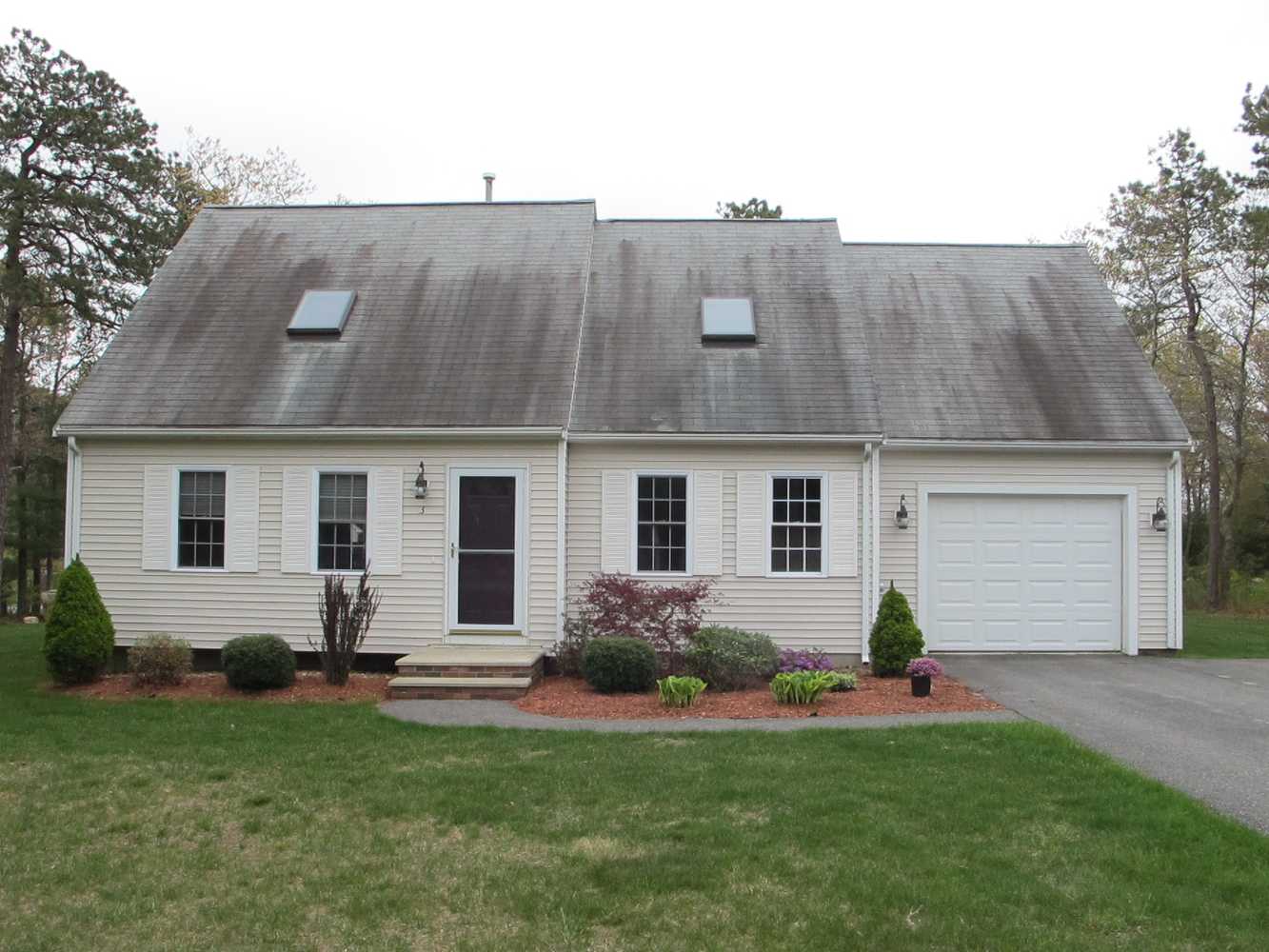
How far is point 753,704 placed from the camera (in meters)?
10.1

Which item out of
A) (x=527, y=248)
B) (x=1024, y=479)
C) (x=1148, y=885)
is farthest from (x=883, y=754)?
(x=527, y=248)

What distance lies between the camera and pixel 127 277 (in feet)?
65.9

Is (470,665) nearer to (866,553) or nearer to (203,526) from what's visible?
(203,526)

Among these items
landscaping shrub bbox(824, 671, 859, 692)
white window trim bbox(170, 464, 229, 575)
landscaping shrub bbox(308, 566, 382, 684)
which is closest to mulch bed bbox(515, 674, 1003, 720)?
landscaping shrub bbox(824, 671, 859, 692)

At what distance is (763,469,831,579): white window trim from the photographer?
1257cm

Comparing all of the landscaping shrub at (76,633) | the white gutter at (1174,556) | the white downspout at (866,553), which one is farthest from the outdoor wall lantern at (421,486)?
the white gutter at (1174,556)

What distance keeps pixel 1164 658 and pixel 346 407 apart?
10864mm

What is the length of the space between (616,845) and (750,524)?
7.11 meters

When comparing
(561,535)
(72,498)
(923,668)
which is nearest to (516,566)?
(561,535)

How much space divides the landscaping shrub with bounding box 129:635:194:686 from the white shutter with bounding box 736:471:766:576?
255 inches

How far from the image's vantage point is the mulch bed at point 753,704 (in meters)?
9.56

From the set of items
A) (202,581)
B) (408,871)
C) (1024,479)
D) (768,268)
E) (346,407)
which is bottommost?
(408,871)

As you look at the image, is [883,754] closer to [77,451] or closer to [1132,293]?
[77,451]

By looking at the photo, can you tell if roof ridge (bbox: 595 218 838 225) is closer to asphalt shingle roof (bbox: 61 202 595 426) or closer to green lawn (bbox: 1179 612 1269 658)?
asphalt shingle roof (bbox: 61 202 595 426)
